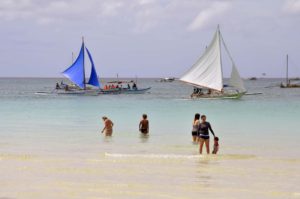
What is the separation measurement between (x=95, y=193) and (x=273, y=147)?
10129 mm

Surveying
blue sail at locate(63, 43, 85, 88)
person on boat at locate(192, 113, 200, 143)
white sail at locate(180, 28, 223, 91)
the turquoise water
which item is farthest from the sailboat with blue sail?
person on boat at locate(192, 113, 200, 143)

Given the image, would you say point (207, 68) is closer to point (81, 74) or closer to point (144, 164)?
point (81, 74)

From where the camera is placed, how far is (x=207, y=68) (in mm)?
54688

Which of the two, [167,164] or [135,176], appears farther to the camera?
[167,164]

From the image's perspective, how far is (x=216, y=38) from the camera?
178 ft

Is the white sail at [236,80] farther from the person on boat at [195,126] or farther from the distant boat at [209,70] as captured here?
the person on boat at [195,126]

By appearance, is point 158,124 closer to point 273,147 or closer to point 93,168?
point 273,147

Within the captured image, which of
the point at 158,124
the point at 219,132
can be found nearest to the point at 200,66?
the point at 158,124

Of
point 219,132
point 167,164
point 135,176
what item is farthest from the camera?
point 219,132

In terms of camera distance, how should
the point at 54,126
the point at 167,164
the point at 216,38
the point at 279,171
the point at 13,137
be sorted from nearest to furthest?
the point at 279,171
the point at 167,164
the point at 13,137
the point at 54,126
the point at 216,38

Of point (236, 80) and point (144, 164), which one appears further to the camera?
point (236, 80)

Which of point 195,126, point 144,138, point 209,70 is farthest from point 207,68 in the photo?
point 195,126

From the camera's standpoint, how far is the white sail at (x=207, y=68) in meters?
54.3

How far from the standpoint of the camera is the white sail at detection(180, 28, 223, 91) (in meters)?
54.3
